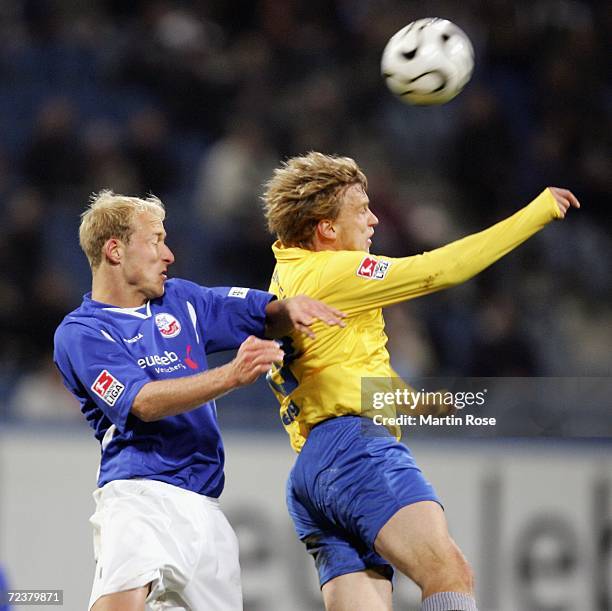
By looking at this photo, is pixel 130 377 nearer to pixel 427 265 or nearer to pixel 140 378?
pixel 140 378

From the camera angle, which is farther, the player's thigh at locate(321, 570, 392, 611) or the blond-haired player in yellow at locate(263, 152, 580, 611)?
the player's thigh at locate(321, 570, 392, 611)

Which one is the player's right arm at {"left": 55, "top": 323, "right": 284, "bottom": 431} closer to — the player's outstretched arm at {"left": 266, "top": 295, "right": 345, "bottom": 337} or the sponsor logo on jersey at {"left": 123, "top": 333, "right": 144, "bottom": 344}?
the sponsor logo on jersey at {"left": 123, "top": 333, "right": 144, "bottom": 344}

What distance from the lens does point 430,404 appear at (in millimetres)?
4523

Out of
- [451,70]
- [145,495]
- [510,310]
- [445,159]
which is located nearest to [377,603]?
[145,495]

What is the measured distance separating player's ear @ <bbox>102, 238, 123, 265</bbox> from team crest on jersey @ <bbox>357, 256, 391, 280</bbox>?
842mm

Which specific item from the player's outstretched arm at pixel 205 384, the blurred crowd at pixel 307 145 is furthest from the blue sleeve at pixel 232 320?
the blurred crowd at pixel 307 145

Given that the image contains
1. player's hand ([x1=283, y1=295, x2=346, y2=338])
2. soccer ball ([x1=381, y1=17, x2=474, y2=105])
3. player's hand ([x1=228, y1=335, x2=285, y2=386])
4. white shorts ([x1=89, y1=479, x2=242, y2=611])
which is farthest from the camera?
soccer ball ([x1=381, y1=17, x2=474, y2=105])

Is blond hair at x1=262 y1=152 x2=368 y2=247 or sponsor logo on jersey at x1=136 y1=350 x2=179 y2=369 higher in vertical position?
blond hair at x1=262 y1=152 x2=368 y2=247

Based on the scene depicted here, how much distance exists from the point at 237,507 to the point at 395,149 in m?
3.91

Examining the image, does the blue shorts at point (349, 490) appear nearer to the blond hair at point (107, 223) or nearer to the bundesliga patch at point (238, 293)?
the bundesliga patch at point (238, 293)

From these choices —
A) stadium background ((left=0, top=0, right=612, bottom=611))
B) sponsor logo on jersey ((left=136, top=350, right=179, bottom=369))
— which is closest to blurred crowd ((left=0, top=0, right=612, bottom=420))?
stadium background ((left=0, top=0, right=612, bottom=611))

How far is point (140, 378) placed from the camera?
11.9 feet

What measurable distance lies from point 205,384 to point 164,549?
22.2 inches

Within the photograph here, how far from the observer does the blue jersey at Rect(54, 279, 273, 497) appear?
12.0 ft
